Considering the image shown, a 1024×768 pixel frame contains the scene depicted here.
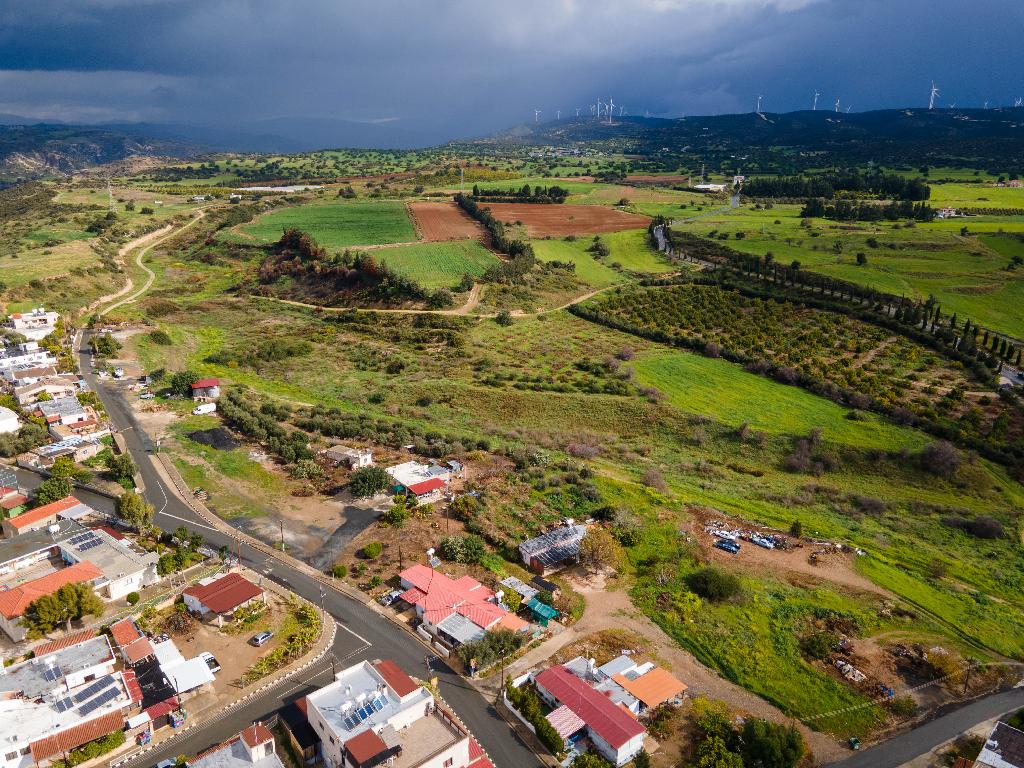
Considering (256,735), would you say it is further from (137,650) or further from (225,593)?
(225,593)

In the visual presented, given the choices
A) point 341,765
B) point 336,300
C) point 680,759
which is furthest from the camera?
point 336,300

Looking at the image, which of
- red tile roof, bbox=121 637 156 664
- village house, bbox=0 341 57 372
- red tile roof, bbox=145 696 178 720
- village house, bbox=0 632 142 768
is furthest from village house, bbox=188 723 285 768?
village house, bbox=0 341 57 372

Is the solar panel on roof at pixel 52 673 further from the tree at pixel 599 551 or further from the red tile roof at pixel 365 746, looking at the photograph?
the tree at pixel 599 551

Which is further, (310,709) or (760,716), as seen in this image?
(760,716)

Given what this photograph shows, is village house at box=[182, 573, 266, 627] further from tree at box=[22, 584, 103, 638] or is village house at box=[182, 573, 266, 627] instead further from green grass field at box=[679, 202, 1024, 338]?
green grass field at box=[679, 202, 1024, 338]

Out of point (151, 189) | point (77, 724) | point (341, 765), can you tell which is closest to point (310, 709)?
point (341, 765)

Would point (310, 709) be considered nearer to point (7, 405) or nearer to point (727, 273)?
point (7, 405)
